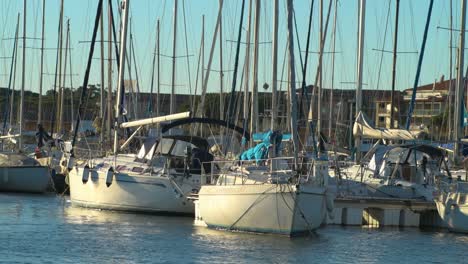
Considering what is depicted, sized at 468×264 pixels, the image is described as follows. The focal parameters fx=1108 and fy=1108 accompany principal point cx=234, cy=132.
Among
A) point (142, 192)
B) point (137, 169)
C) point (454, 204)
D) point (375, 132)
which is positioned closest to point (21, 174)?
point (137, 169)

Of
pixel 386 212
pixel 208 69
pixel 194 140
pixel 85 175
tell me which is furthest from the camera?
pixel 208 69

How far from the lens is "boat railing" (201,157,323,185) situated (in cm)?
3231

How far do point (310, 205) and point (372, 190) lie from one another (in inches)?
381

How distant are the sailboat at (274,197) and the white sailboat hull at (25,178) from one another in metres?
22.3

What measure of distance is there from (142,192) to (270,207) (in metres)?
9.41

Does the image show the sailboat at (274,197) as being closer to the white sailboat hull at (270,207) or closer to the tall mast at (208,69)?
the white sailboat hull at (270,207)

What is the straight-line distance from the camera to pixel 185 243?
→ 1296 inches

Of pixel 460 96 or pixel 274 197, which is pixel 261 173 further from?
pixel 460 96

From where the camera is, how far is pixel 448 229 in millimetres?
38469

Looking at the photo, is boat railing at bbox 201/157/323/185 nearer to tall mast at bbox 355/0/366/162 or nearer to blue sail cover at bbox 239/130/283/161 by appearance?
blue sail cover at bbox 239/130/283/161

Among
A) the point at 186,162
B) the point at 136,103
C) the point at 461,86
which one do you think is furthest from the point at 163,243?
the point at 136,103

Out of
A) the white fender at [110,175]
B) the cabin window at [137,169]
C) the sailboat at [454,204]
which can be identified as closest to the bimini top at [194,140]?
the cabin window at [137,169]

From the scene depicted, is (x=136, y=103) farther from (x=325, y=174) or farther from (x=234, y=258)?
(x=234, y=258)

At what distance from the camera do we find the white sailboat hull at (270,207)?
1252 inches
